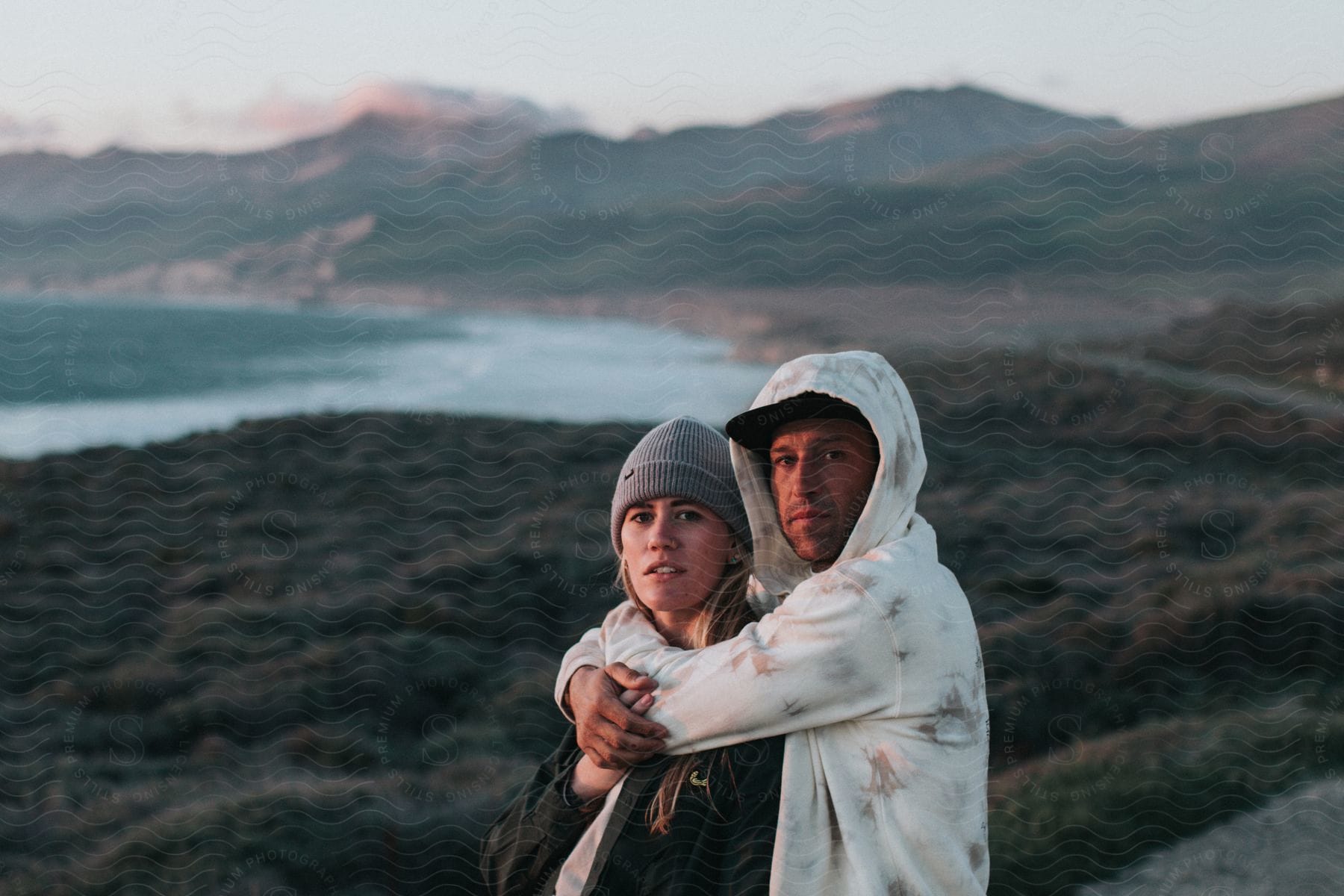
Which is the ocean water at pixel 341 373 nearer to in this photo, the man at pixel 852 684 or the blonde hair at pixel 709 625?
the blonde hair at pixel 709 625

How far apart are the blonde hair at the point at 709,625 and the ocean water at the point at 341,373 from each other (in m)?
10.9

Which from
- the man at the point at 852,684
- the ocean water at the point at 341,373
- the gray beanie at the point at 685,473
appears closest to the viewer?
the man at the point at 852,684

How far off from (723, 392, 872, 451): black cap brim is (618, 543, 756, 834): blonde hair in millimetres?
255

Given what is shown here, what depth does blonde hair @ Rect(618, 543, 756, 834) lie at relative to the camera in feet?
7.26

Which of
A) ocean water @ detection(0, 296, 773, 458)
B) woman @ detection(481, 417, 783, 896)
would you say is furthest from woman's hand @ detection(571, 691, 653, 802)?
ocean water @ detection(0, 296, 773, 458)

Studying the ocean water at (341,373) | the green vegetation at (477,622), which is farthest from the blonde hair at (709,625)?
the ocean water at (341,373)

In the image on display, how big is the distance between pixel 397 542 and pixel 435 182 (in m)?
4.19

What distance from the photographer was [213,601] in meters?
12.4

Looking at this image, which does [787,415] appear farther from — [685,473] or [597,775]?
[597,775]

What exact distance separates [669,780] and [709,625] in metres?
0.32

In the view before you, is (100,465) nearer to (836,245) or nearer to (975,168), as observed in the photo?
(836,245)

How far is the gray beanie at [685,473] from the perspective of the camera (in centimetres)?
247

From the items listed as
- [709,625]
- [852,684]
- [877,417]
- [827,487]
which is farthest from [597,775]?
[877,417]

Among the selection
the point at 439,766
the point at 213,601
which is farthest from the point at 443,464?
the point at 439,766
